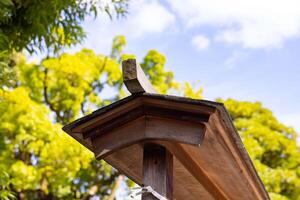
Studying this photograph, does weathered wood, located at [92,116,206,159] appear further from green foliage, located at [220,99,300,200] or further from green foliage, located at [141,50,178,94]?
green foliage, located at [220,99,300,200]

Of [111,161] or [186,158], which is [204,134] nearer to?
[186,158]

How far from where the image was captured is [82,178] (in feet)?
30.2

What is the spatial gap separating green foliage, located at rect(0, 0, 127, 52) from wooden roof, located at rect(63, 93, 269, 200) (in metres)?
2.82

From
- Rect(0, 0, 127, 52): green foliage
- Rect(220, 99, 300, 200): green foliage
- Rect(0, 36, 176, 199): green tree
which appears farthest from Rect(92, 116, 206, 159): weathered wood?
Rect(220, 99, 300, 200): green foliage

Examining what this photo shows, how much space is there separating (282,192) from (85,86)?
19.1 feet

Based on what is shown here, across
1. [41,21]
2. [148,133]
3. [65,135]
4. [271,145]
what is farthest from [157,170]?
[271,145]

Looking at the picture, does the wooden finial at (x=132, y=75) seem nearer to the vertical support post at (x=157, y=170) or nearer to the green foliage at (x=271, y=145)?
the vertical support post at (x=157, y=170)

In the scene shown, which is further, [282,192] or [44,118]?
[282,192]

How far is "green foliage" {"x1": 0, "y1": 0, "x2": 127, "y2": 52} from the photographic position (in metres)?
4.50

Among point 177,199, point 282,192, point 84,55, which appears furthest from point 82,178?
point 177,199

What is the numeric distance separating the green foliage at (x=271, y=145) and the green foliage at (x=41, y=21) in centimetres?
550

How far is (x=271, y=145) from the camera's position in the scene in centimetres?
1123

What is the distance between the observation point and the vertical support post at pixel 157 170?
1487 millimetres

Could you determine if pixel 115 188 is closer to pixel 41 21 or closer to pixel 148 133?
pixel 41 21
